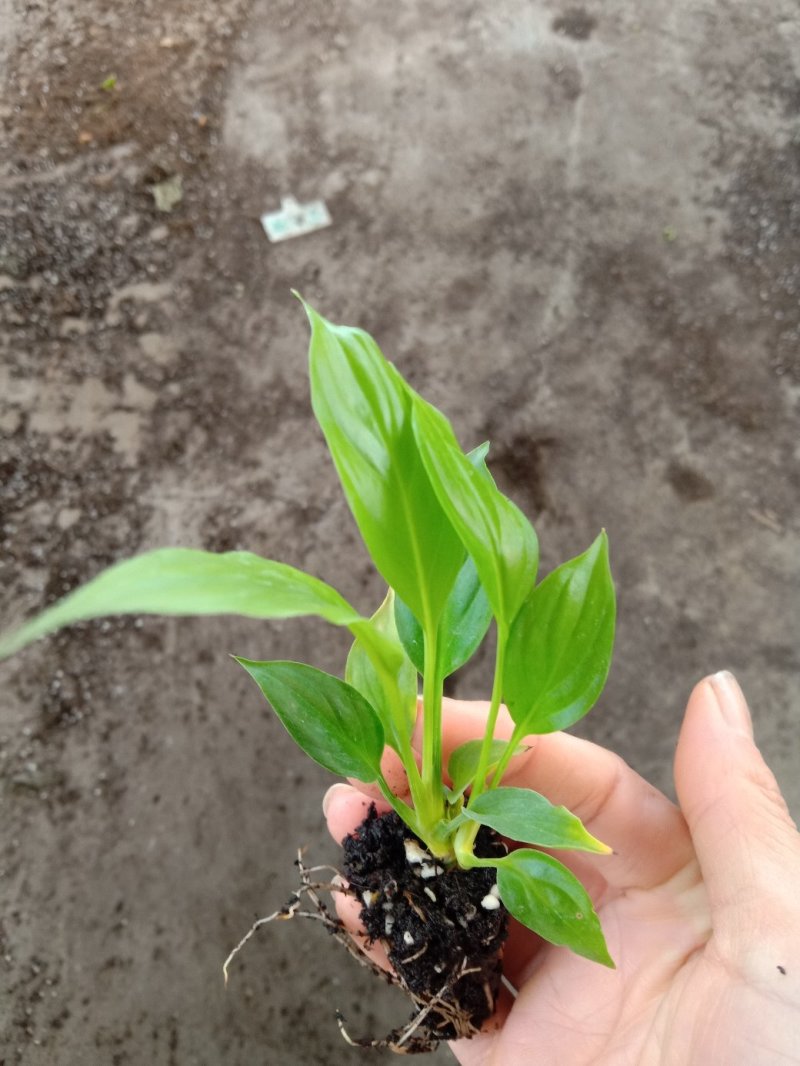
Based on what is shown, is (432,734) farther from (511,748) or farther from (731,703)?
(731,703)

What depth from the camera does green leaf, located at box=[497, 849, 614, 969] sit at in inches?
25.0

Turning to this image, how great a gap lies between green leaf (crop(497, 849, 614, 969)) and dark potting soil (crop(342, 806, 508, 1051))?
0.36 ft

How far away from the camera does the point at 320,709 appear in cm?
72

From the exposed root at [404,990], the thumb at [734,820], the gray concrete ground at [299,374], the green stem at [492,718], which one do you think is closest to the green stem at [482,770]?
the green stem at [492,718]

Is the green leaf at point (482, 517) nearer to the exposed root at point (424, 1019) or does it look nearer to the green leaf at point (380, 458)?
the green leaf at point (380, 458)

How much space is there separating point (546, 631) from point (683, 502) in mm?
998

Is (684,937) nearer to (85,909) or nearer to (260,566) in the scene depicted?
(260,566)

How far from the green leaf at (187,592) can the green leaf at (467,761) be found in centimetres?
32

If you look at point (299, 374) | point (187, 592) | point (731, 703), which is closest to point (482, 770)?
point (731, 703)

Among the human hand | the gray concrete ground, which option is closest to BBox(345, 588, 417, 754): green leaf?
the human hand

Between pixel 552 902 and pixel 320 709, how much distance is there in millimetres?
245

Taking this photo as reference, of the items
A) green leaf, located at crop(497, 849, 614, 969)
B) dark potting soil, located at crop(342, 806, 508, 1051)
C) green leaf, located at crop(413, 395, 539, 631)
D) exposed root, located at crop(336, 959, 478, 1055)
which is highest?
green leaf, located at crop(413, 395, 539, 631)

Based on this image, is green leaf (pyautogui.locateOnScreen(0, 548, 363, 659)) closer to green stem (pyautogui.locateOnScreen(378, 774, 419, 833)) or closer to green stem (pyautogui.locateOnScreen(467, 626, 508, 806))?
green stem (pyautogui.locateOnScreen(467, 626, 508, 806))

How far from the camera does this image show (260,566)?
50 centimetres
